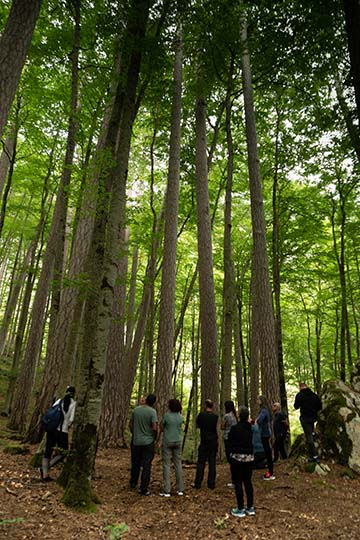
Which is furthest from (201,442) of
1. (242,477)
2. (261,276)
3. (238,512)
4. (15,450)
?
(261,276)

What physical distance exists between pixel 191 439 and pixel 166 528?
17913mm

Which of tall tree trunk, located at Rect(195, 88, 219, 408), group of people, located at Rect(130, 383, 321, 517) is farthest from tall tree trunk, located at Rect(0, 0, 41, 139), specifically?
tall tree trunk, located at Rect(195, 88, 219, 408)

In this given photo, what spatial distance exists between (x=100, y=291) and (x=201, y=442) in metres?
3.55

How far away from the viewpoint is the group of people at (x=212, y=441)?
198 inches

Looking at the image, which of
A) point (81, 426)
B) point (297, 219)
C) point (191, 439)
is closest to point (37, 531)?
point (81, 426)

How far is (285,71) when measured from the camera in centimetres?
896

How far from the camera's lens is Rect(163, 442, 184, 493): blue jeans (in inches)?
221

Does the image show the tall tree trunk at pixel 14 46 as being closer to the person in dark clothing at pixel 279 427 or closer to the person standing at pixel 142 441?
the person standing at pixel 142 441

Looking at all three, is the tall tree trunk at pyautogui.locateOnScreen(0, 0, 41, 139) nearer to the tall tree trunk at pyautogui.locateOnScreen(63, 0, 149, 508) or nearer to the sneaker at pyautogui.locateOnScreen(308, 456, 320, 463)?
the tall tree trunk at pyautogui.locateOnScreen(63, 0, 149, 508)

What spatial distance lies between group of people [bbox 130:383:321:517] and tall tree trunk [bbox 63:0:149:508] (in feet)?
4.27

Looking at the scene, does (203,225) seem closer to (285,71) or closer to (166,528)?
(285,71)

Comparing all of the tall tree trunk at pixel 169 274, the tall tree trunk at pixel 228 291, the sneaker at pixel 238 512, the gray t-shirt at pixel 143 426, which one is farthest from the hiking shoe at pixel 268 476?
the tall tree trunk at pixel 228 291

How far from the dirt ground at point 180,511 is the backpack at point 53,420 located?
0.74 m

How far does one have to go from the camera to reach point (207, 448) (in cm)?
620
